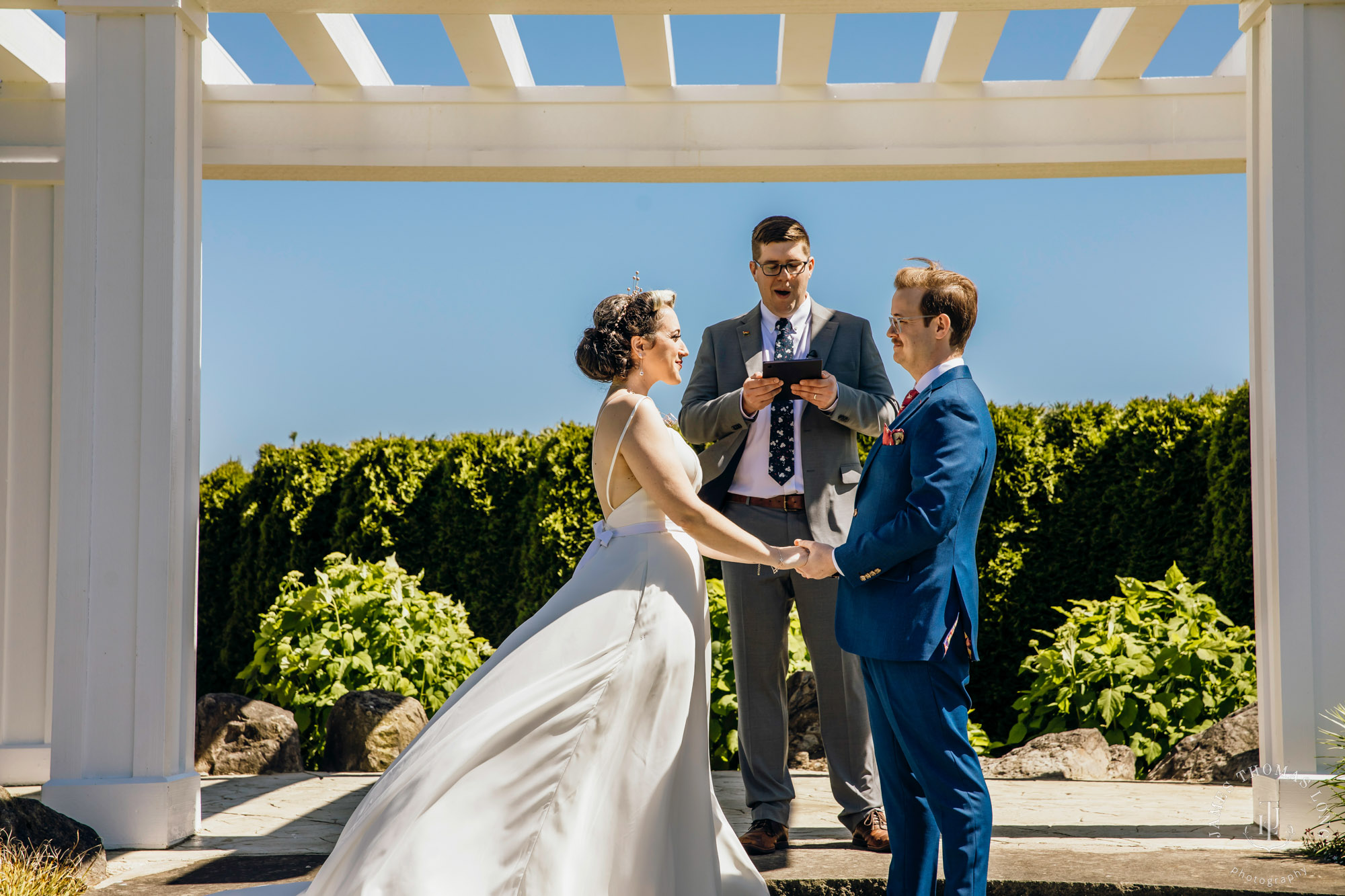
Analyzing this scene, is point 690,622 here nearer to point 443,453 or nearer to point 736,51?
point 736,51

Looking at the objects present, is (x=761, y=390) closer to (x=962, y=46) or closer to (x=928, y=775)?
(x=928, y=775)

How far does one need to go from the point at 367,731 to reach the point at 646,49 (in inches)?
150

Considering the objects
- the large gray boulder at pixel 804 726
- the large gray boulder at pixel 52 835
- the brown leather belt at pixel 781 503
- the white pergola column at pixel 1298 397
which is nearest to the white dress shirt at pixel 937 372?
the brown leather belt at pixel 781 503

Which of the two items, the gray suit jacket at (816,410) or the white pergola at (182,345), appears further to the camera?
the white pergola at (182,345)

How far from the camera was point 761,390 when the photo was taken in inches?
132

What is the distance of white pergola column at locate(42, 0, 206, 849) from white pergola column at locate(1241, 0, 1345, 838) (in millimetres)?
3961

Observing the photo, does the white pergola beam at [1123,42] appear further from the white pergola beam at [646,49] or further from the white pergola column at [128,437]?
the white pergola column at [128,437]

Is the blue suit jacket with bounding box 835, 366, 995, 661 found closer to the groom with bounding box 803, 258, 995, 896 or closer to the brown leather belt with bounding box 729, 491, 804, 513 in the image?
the groom with bounding box 803, 258, 995, 896

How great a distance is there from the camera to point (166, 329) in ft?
12.5

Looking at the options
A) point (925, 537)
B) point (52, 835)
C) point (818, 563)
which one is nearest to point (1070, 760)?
point (818, 563)

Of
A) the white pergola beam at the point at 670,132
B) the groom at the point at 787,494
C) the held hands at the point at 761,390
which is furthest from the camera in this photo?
the white pergola beam at the point at 670,132

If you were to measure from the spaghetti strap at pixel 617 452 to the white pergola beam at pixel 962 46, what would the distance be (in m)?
2.60

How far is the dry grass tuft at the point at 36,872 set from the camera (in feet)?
9.56

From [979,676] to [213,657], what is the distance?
565 cm
